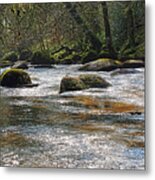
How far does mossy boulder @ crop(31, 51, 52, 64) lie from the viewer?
202cm

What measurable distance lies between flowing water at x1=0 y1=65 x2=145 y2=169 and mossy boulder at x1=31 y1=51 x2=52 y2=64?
4 centimetres

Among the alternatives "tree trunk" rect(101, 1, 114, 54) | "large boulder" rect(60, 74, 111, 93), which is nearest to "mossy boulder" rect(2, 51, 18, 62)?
"large boulder" rect(60, 74, 111, 93)

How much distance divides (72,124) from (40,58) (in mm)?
314

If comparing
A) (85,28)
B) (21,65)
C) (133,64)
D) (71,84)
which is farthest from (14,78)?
(133,64)

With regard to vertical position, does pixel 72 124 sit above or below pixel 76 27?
below

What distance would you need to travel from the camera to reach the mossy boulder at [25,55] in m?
2.03

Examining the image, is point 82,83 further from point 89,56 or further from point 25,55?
point 25,55

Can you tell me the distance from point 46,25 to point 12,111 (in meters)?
0.39

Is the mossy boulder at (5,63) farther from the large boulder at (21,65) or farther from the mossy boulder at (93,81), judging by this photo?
the mossy boulder at (93,81)

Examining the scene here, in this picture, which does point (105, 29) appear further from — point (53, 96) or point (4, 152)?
point (4, 152)

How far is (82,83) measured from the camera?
6.50ft

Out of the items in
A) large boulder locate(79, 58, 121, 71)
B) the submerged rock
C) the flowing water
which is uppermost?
large boulder locate(79, 58, 121, 71)

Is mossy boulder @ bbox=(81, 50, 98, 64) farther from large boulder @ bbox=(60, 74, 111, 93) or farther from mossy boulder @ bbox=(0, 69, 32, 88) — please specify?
mossy boulder @ bbox=(0, 69, 32, 88)

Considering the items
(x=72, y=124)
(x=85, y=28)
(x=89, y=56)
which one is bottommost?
(x=72, y=124)
